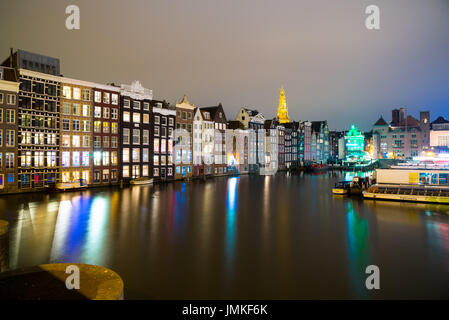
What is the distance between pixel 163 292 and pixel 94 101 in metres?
46.9

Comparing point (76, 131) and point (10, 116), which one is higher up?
point (10, 116)

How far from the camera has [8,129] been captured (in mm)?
39781

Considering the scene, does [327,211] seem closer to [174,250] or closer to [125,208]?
[174,250]

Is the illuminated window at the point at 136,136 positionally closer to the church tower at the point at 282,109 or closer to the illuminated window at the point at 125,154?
the illuminated window at the point at 125,154

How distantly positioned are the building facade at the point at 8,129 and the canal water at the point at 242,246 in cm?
741

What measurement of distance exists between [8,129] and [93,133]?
12.9 meters

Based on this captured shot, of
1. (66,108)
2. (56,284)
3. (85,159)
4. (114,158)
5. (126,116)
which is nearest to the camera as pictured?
(56,284)

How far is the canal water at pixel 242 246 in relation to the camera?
13.2 metres

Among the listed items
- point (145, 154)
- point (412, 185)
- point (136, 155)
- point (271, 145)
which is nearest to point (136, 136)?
point (136, 155)

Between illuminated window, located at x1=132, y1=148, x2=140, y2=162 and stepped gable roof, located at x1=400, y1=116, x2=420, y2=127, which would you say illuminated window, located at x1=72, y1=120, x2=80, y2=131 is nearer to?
illuminated window, located at x1=132, y1=148, x2=140, y2=162

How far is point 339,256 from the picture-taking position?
17203 millimetres

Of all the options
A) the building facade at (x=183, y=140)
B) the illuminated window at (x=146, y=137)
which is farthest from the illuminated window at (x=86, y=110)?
the building facade at (x=183, y=140)

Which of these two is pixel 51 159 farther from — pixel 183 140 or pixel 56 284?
pixel 56 284
